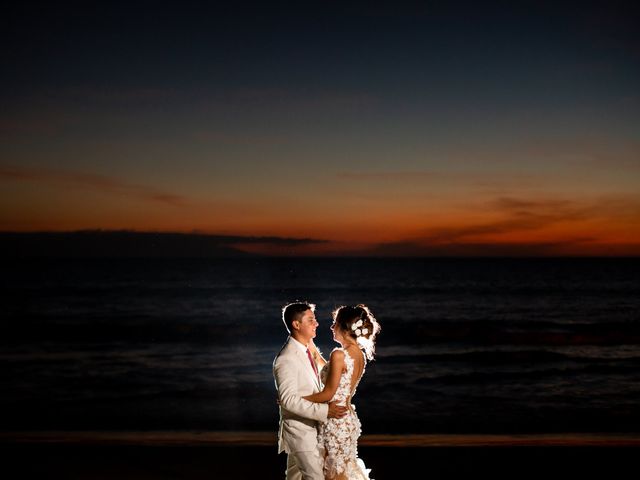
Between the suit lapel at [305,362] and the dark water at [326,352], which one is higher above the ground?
the suit lapel at [305,362]

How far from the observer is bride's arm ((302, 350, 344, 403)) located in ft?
10.9

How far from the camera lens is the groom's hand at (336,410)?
11.3 ft

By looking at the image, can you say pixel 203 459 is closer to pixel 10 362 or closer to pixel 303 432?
pixel 303 432

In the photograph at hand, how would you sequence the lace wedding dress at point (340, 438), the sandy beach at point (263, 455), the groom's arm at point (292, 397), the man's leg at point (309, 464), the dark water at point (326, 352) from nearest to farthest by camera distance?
the groom's arm at point (292, 397)
the man's leg at point (309, 464)
the lace wedding dress at point (340, 438)
the sandy beach at point (263, 455)
the dark water at point (326, 352)

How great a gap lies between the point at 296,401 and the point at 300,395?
61 millimetres

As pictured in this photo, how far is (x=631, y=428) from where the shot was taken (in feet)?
31.7

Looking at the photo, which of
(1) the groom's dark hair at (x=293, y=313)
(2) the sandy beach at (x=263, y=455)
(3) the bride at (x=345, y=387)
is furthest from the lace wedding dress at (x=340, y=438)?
(2) the sandy beach at (x=263, y=455)

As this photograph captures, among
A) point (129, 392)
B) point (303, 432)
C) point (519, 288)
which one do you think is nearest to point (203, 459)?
point (303, 432)

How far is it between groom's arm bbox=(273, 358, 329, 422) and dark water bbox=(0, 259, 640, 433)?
6693mm

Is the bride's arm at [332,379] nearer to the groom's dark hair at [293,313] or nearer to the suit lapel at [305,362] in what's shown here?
the suit lapel at [305,362]

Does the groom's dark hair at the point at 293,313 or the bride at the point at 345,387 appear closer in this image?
the groom's dark hair at the point at 293,313

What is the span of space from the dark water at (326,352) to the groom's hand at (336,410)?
649 centimetres

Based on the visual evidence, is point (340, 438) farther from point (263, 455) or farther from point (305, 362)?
point (263, 455)

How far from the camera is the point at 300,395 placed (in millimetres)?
3293
